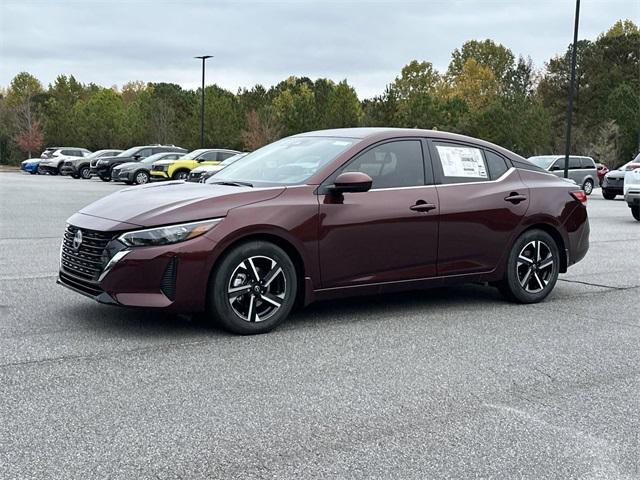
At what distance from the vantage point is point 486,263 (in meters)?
7.11

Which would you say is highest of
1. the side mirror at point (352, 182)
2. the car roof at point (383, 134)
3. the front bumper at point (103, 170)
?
the car roof at point (383, 134)

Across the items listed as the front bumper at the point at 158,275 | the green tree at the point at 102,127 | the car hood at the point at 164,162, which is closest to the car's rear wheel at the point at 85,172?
the car hood at the point at 164,162

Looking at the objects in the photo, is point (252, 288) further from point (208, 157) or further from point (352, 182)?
point (208, 157)

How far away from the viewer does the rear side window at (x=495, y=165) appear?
729 cm

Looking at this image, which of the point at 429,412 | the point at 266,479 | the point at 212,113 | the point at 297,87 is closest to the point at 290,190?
the point at 429,412

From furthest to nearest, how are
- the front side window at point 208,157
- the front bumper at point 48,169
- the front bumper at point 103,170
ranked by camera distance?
the front bumper at point 48,169, the front bumper at point 103,170, the front side window at point 208,157

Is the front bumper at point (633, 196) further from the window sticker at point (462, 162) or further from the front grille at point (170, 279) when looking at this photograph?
the front grille at point (170, 279)

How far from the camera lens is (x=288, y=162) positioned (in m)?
6.68

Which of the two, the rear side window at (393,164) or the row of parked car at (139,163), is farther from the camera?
the row of parked car at (139,163)

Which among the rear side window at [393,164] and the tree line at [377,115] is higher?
the tree line at [377,115]

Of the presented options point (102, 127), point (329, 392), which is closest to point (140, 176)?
point (329, 392)

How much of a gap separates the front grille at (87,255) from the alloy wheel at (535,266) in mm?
3739

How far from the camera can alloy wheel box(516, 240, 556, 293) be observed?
738 cm

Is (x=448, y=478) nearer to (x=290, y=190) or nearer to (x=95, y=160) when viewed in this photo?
(x=290, y=190)
